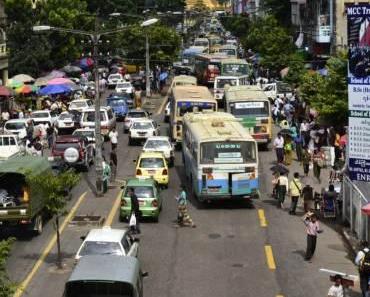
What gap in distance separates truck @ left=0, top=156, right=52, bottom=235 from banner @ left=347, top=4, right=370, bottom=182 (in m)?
9.76

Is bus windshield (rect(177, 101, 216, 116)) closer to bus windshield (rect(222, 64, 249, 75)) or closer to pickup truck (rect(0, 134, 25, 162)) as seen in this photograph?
pickup truck (rect(0, 134, 25, 162))

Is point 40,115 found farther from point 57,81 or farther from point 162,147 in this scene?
point 162,147

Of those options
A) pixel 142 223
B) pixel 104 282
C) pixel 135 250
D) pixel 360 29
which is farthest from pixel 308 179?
pixel 104 282

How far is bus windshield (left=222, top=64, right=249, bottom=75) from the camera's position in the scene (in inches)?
2694

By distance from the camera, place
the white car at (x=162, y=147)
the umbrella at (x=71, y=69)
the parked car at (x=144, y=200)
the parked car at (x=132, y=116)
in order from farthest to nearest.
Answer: the umbrella at (x=71, y=69) → the parked car at (x=132, y=116) → the white car at (x=162, y=147) → the parked car at (x=144, y=200)

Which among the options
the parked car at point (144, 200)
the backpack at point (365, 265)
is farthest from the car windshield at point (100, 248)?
the parked car at point (144, 200)

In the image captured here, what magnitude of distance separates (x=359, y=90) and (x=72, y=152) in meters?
17.4

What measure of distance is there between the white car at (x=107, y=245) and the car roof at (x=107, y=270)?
3.23 metres

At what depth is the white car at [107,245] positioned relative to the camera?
22125mm

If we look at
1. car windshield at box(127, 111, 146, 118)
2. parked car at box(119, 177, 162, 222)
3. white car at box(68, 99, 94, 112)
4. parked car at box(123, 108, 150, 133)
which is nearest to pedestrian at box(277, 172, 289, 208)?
parked car at box(119, 177, 162, 222)

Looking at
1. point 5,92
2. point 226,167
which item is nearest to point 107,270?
point 226,167

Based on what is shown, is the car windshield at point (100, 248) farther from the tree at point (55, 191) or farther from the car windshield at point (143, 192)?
the car windshield at point (143, 192)

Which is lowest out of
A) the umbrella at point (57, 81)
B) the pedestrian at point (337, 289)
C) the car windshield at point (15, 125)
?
the pedestrian at point (337, 289)

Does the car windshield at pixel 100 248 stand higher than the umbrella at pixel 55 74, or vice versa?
the umbrella at pixel 55 74
